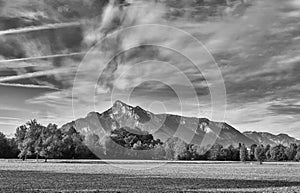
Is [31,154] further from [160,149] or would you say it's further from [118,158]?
[160,149]

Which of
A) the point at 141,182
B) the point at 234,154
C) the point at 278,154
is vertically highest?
the point at 278,154

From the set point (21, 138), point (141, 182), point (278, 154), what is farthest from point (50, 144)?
point (278, 154)

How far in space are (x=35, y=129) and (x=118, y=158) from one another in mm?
39327

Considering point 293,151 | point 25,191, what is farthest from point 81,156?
point 25,191

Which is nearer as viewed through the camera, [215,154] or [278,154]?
[215,154]

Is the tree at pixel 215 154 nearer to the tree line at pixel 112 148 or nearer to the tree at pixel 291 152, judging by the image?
the tree line at pixel 112 148

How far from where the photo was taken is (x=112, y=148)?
160 m

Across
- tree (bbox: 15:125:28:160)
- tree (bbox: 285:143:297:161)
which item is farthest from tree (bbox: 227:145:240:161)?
tree (bbox: 15:125:28:160)

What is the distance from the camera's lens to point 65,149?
12938 centimetres

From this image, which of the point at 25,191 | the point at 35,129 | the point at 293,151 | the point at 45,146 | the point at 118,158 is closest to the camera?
the point at 25,191

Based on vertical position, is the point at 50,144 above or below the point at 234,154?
above

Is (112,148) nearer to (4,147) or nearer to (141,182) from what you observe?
(4,147)

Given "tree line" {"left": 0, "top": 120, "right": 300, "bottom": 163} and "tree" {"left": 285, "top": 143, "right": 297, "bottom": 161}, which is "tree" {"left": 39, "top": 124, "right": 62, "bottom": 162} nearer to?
"tree line" {"left": 0, "top": 120, "right": 300, "bottom": 163}

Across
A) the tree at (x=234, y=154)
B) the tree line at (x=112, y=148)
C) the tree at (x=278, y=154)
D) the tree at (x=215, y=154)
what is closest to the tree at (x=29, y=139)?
the tree line at (x=112, y=148)
